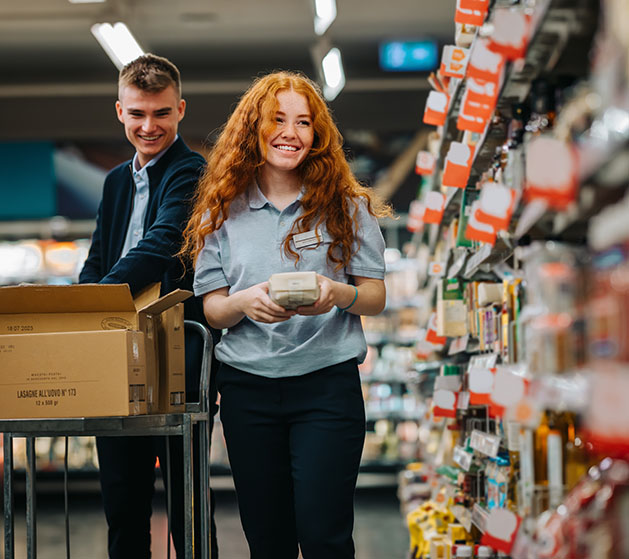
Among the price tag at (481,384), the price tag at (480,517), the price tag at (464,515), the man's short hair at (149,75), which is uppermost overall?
the man's short hair at (149,75)

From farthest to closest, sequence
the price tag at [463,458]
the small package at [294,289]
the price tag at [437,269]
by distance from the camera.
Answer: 1. the price tag at [437,269]
2. the price tag at [463,458]
3. the small package at [294,289]

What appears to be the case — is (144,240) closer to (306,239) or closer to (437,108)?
(306,239)

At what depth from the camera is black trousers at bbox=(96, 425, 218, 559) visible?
280 centimetres

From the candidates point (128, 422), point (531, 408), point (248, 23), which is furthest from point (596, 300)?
point (248, 23)

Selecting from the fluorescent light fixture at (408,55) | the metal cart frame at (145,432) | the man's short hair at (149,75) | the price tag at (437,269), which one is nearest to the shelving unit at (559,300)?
the metal cart frame at (145,432)

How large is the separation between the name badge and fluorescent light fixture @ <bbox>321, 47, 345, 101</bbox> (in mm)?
4485

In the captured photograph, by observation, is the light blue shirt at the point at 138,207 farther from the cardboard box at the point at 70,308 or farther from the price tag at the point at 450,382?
the price tag at the point at 450,382

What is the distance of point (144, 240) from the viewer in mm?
2721

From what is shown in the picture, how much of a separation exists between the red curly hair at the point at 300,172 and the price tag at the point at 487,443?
83 cm

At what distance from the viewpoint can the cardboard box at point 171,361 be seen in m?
2.62

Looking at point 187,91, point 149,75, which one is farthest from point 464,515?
point 187,91

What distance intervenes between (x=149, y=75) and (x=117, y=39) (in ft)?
13.0

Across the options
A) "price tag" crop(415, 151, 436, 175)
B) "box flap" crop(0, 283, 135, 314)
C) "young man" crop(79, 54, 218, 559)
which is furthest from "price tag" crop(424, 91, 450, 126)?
"box flap" crop(0, 283, 135, 314)

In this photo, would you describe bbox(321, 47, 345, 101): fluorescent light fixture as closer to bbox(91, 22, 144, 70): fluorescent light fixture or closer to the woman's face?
bbox(91, 22, 144, 70): fluorescent light fixture
